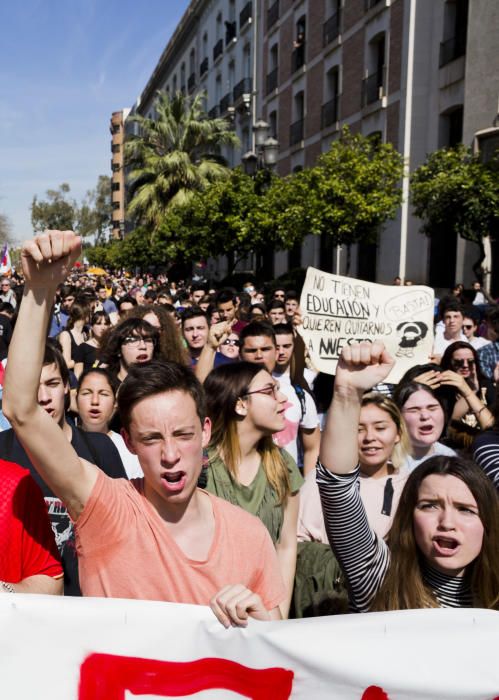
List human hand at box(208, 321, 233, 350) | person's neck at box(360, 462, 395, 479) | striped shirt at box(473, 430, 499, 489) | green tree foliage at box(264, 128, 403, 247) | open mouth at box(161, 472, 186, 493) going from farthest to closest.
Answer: green tree foliage at box(264, 128, 403, 247)
human hand at box(208, 321, 233, 350)
person's neck at box(360, 462, 395, 479)
striped shirt at box(473, 430, 499, 489)
open mouth at box(161, 472, 186, 493)

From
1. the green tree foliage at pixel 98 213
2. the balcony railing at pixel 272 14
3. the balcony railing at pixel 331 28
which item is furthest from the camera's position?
the green tree foliage at pixel 98 213

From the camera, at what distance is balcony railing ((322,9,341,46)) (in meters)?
23.9

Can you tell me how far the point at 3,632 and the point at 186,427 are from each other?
0.74 m

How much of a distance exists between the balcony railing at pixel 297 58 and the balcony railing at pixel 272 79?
1843 millimetres

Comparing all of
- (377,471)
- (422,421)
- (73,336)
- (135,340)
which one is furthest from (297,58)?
(377,471)

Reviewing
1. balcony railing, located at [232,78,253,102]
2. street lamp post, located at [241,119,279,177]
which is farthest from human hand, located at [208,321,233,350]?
balcony railing, located at [232,78,253,102]

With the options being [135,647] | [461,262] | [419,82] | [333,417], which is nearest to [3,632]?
[135,647]

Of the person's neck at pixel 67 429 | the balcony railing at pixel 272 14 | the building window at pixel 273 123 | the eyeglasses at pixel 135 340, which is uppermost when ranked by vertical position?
the balcony railing at pixel 272 14

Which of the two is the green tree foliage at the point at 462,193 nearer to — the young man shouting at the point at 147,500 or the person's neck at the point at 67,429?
the person's neck at the point at 67,429

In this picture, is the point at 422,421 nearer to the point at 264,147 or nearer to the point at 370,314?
the point at 370,314

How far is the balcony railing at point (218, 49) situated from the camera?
124 feet

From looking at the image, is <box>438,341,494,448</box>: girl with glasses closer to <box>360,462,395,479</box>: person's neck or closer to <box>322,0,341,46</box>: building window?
<box>360,462,395,479</box>: person's neck

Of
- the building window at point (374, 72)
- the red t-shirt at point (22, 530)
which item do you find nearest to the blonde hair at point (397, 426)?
the red t-shirt at point (22, 530)

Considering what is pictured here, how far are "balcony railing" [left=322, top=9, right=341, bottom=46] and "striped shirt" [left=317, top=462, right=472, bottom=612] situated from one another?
24.0 meters
